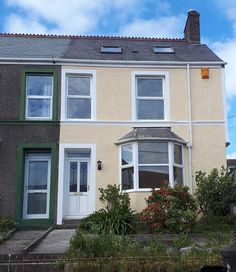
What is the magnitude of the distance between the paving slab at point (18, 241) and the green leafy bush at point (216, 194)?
215 inches

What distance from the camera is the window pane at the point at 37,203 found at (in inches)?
627

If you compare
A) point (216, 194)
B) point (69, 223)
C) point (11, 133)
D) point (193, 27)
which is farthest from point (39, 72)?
point (216, 194)

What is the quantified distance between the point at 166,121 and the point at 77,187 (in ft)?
13.4

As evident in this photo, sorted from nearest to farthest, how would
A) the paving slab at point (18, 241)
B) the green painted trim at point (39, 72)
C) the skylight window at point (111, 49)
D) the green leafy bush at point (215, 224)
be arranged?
the paving slab at point (18, 241), the green leafy bush at point (215, 224), the green painted trim at point (39, 72), the skylight window at point (111, 49)

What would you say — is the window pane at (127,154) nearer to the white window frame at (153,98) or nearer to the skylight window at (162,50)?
the white window frame at (153,98)

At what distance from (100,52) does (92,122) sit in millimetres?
3347

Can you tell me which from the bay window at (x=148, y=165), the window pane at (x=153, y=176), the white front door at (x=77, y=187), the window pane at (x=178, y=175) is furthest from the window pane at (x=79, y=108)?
the window pane at (x=178, y=175)

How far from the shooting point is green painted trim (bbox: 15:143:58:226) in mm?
15453

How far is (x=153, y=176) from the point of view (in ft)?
52.0

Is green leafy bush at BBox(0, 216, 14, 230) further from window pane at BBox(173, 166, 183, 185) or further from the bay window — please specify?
window pane at BBox(173, 166, 183, 185)

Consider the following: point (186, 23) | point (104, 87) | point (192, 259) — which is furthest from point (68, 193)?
point (186, 23)

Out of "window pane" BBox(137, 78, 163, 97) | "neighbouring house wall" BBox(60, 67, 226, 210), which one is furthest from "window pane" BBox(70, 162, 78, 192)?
"window pane" BBox(137, 78, 163, 97)

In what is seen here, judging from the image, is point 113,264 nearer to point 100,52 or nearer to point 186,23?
point 100,52

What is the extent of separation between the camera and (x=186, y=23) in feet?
69.1
